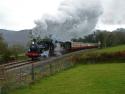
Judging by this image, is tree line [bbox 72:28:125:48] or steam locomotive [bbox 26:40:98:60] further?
tree line [bbox 72:28:125:48]

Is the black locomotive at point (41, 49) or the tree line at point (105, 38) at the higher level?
the tree line at point (105, 38)

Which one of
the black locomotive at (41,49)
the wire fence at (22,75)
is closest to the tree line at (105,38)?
the black locomotive at (41,49)

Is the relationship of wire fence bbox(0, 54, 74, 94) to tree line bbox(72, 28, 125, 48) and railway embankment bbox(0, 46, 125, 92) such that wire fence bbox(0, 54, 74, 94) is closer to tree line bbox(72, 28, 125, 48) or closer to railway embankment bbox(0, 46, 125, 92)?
railway embankment bbox(0, 46, 125, 92)

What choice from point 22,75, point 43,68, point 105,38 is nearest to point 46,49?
point 43,68

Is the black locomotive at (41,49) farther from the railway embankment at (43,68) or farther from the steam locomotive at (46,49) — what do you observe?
the railway embankment at (43,68)

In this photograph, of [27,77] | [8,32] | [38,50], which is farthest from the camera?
[8,32]

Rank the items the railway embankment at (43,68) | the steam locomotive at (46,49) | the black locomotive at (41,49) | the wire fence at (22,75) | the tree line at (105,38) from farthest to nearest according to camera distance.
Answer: the tree line at (105,38) → the steam locomotive at (46,49) → the black locomotive at (41,49) → the railway embankment at (43,68) → the wire fence at (22,75)

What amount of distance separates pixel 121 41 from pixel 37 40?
6151 cm

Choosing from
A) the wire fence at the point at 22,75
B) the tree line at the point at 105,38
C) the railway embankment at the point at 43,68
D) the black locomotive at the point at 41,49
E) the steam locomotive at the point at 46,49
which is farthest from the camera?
the tree line at the point at 105,38

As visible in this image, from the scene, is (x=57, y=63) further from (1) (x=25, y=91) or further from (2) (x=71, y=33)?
(2) (x=71, y=33)

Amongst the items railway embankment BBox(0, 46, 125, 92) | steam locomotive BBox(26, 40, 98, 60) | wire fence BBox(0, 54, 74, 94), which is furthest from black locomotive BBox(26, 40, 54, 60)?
wire fence BBox(0, 54, 74, 94)

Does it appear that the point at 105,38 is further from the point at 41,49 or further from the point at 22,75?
the point at 22,75

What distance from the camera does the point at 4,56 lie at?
184ft

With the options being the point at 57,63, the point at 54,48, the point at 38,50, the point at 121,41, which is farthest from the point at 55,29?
the point at 121,41
